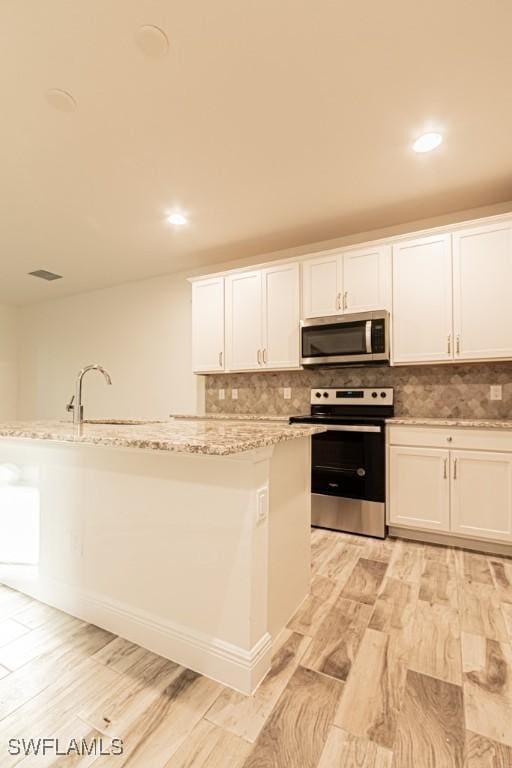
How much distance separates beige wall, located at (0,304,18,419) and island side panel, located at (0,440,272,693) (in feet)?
17.2

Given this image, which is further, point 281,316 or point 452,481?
point 281,316

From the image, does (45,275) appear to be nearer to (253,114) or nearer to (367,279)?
(253,114)

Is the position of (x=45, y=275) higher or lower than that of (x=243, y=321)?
higher

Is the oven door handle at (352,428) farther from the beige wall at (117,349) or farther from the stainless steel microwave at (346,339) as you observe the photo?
the beige wall at (117,349)

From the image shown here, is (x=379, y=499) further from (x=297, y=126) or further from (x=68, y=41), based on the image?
(x=68, y=41)

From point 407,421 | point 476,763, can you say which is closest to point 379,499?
point 407,421

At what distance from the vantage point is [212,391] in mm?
4391

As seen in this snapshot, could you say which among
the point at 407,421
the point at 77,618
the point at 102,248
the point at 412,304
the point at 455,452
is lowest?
the point at 77,618

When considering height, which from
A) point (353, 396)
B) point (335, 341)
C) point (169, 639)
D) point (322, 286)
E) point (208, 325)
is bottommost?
point (169, 639)

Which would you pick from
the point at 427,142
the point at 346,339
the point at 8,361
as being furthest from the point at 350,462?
the point at 8,361

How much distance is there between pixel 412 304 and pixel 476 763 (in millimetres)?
2678

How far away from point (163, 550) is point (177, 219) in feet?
9.16

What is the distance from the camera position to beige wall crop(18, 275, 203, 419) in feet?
15.2

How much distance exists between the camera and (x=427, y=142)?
2.24 metres
